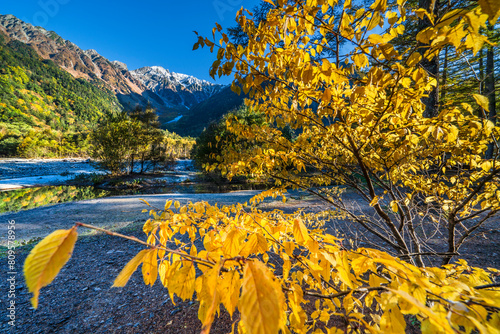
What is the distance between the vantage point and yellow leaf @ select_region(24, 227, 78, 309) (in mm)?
431

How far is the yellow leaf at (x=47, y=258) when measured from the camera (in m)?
0.43

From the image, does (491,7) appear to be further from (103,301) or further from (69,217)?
(69,217)

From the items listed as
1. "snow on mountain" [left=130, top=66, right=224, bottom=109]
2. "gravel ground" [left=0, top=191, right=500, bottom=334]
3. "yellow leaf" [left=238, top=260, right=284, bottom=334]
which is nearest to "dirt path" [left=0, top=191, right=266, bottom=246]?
"gravel ground" [left=0, top=191, right=500, bottom=334]

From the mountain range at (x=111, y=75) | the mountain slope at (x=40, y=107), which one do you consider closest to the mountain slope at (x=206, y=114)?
the mountain range at (x=111, y=75)

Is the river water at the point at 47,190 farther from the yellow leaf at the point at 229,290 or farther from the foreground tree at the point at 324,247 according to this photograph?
the yellow leaf at the point at 229,290

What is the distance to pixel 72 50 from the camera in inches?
5556

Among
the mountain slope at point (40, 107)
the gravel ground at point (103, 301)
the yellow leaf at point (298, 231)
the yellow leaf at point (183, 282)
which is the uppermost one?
the mountain slope at point (40, 107)

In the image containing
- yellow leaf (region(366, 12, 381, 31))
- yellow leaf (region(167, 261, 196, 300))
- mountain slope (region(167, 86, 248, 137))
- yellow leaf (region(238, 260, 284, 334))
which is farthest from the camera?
mountain slope (region(167, 86, 248, 137))

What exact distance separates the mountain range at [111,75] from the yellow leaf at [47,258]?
367ft

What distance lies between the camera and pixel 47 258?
1.48ft

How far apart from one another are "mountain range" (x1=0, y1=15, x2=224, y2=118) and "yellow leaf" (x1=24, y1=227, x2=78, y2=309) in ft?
367

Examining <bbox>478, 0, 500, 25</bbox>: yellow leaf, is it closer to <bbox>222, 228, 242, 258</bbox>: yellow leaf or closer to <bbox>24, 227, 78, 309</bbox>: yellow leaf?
<bbox>222, 228, 242, 258</bbox>: yellow leaf

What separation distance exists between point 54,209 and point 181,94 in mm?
201285

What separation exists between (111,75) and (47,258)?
20501 cm
